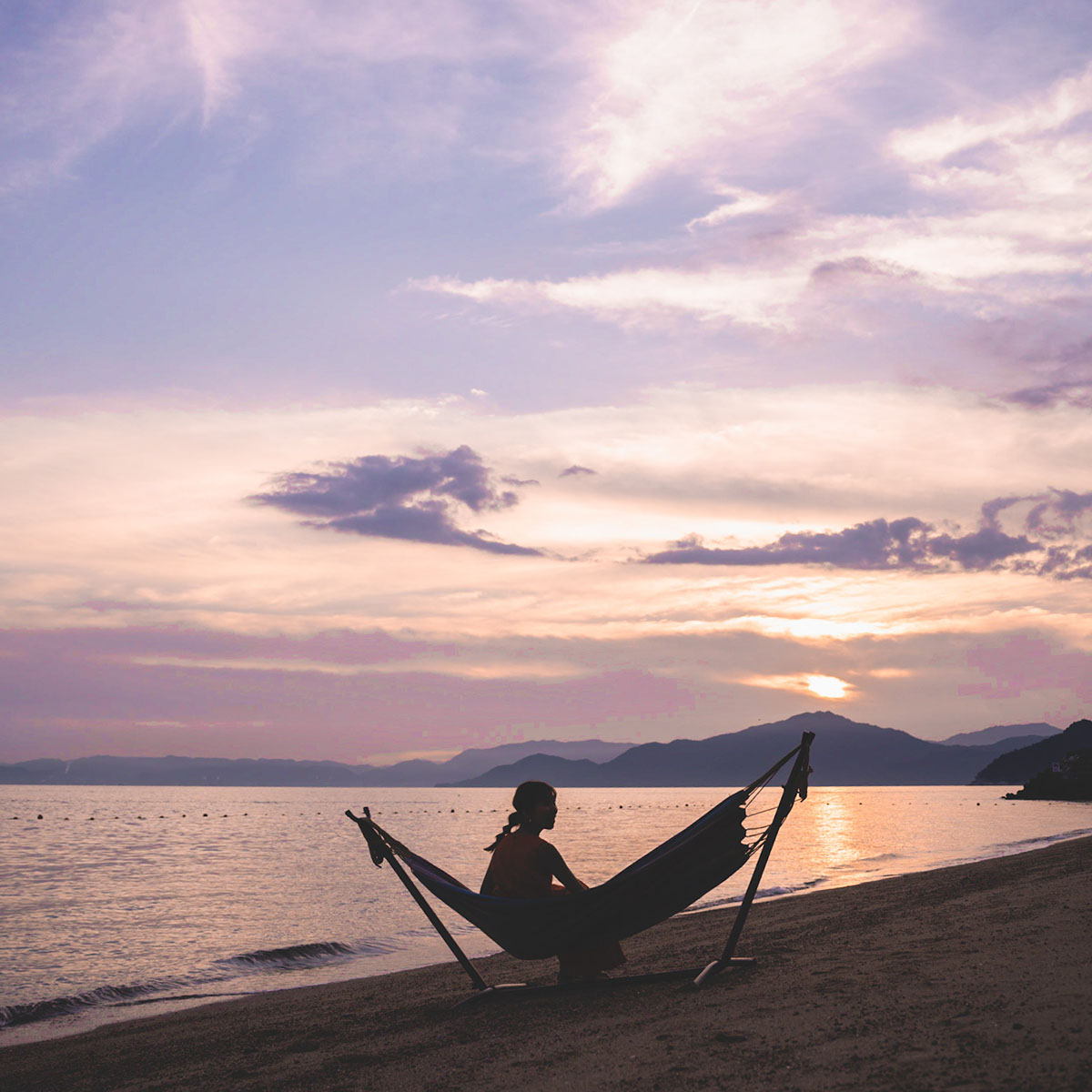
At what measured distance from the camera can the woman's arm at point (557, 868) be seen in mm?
6293

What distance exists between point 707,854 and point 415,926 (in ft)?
46.0

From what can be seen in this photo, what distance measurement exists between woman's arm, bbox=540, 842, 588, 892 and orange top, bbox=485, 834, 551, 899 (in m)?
0.01

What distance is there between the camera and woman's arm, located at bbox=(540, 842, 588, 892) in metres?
6.29

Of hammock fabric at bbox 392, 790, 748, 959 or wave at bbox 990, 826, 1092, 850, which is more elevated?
hammock fabric at bbox 392, 790, 748, 959

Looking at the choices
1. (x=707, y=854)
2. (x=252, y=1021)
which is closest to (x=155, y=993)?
(x=252, y=1021)

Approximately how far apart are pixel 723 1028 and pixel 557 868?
1.75 m

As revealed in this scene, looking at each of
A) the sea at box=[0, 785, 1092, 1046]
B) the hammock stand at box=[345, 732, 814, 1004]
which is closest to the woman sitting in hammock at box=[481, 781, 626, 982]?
the hammock stand at box=[345, 732, 814, 1004]

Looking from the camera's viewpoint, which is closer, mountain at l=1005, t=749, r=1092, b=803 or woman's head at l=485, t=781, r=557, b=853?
woman's head at l=485, t=781, r=557, b=853

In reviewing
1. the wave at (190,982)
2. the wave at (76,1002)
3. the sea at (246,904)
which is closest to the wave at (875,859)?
the sea at (246,904)

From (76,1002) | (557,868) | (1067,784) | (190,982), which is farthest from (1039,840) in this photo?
(1067,784)

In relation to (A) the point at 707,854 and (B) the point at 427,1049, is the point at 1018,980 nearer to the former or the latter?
(A) the point at 707,854

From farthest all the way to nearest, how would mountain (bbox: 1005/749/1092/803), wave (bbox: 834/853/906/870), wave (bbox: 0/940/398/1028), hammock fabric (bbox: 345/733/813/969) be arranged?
1. mountain (bbox: 1005/749/1092/803)
2. wave (bbox: 834/853/906/870)
3. wave (bbox: 0/940/398/1028)
4. hammock fabric (bbox: 345/733/813/969)

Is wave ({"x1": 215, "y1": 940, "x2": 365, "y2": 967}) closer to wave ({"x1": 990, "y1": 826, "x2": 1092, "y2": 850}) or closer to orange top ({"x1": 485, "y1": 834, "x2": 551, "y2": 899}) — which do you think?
orange top ({"x1": 485, "y1": 834, "x2": 551, "y2": 899})

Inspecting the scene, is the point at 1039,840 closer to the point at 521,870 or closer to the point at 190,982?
the point at 190,982
